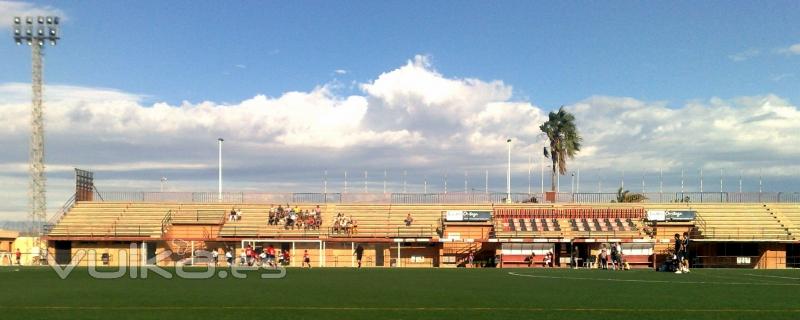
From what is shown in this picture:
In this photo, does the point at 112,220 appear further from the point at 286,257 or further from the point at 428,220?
the point at 428,220

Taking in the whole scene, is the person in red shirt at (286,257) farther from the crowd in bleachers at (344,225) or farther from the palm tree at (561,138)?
the palm tree at (561,138)

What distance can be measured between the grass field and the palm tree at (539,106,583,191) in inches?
2123

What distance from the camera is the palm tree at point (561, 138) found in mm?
83250

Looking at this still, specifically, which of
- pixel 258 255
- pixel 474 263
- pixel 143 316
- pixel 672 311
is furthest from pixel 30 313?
pixel 474 263

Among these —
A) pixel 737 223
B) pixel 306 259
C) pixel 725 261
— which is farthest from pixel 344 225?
pixel 737 223

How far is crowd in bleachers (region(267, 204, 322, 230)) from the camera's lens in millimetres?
62656

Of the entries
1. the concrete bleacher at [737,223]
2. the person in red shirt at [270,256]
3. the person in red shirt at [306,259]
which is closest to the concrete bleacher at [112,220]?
the person in red shirt at [306,259]

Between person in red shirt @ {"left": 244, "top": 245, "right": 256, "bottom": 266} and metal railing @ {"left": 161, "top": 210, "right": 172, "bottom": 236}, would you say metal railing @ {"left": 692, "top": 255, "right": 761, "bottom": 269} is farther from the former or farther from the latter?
metal railing @ {"left": 161, "top": 210, "right": 172, "bottom": 236}

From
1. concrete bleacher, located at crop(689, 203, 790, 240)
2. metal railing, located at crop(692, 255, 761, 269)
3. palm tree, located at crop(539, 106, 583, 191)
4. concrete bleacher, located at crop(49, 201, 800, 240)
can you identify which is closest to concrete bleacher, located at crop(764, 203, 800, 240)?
concrete bleacher, located at crop(49, 201, 800, 240)

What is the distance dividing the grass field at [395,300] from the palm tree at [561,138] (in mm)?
53912

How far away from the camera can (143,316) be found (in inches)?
684

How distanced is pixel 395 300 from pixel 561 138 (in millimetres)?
64511

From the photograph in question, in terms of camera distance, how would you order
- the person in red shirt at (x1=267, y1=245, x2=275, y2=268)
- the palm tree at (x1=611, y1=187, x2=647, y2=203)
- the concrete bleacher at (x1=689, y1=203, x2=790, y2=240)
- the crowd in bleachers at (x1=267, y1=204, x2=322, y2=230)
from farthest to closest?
the palm tree at (x1=611, y1=187, x2=647, y2=203)
the crowd in bleachers at (x1=267, y1=204, x2=322, y2=230)
the concrete bleacher at (x1=689, y1=203, x2=790, y2=240)
the person in red shirt at (x1=267, y1=245, x2=275, y2=268)

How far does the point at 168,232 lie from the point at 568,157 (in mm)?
39665
